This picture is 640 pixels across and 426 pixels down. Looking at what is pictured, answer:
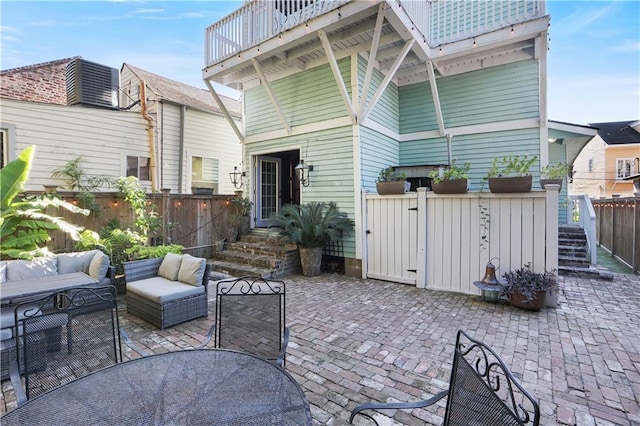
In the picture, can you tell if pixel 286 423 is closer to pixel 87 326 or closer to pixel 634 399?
pixel 87 326

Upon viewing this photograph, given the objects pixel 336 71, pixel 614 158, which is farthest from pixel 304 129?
pixel 614 158

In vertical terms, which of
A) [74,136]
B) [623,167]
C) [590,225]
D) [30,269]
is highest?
[623,167]

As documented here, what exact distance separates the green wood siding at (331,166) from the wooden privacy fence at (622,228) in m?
6.29

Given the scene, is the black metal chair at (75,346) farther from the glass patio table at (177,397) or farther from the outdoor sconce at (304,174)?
the outdoor sconce at (304,174)

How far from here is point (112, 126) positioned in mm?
8484

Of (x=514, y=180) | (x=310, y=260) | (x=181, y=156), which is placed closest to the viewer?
(x=514, y=180)

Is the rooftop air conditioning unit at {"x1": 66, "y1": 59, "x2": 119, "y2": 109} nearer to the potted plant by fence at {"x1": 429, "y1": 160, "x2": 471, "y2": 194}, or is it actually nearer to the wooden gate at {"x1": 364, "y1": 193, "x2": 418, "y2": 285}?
the wooden gate at {"x1": 364, "y1": 193, "x2": 418, "y2": 285}

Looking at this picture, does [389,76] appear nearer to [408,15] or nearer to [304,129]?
[408,15]

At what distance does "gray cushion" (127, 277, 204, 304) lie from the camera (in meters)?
3.94

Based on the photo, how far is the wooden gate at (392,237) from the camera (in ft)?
20.2

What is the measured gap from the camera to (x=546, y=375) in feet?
9.40

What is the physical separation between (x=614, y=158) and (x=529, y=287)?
2342cm

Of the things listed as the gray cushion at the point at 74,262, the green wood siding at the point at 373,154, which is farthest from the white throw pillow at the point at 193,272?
the green wood siding at the point at 373,154

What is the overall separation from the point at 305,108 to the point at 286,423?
741 cm
